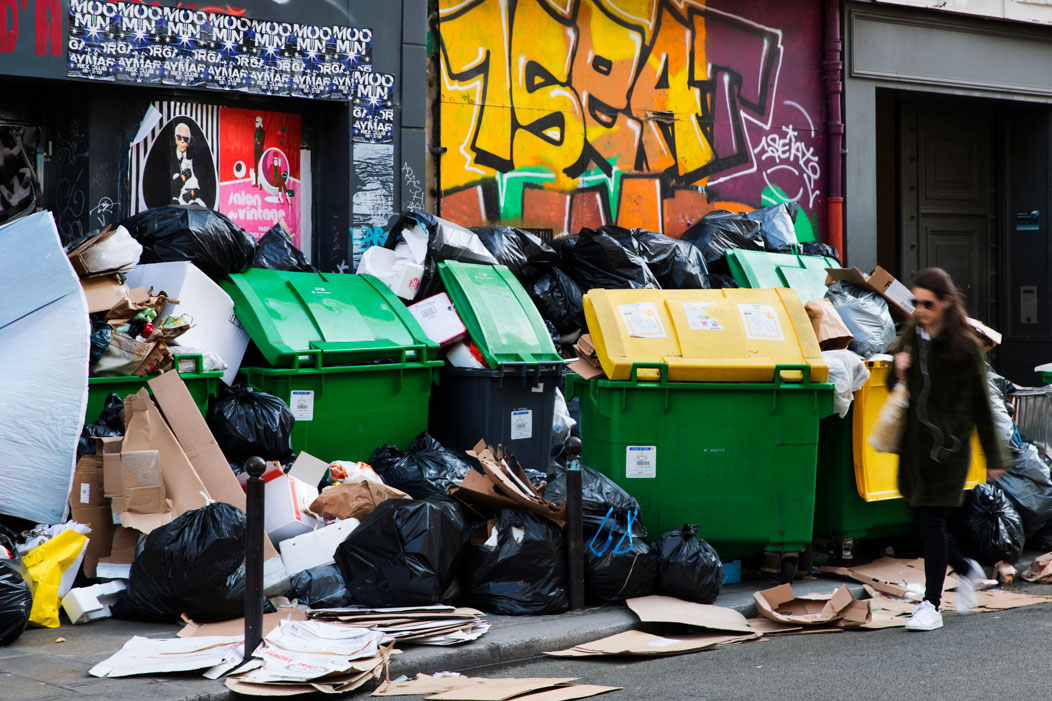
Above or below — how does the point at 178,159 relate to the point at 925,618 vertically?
above

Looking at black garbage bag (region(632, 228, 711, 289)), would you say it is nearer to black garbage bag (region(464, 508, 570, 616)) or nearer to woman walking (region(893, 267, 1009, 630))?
woman walking (region(893, 267, 1009, 630))

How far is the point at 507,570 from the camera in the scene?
579 cm

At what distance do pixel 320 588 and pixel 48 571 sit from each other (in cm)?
122

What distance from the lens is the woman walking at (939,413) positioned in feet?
18.5

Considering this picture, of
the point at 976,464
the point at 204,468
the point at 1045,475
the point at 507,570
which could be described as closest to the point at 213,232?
the point at 204,468

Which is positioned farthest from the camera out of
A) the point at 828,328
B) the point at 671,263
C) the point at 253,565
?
the point at 671,263

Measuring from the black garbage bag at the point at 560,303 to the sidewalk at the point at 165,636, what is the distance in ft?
10.7

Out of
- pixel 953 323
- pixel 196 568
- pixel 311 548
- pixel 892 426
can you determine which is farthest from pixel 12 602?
pixel 953 323

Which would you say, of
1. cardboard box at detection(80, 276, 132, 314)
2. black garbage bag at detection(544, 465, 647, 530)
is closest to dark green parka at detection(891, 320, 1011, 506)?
black garbage bag at detection(544, 465, 647, 530)

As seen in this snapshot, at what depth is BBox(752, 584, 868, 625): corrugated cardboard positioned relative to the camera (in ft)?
19.0

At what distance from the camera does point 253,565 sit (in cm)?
483

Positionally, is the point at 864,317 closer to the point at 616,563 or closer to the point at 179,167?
the point at 616,563

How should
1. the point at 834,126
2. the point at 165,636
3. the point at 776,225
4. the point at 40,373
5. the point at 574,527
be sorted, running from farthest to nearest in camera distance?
the point at 834,126
the point at 776,225
the point at 40,373
the point at 574,527
the point at 165,636

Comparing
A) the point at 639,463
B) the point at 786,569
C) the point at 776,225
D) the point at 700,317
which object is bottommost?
the point at 786,569
